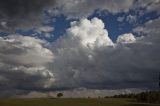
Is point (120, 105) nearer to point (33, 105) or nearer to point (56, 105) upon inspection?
point (56, 105)

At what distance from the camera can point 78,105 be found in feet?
488

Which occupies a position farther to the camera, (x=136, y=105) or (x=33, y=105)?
(x=136, y=105)

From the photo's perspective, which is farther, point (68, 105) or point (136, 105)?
point (136, 105)

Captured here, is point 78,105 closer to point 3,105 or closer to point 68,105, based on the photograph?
point 68,105

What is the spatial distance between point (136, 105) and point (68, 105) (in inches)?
1340

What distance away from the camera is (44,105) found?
144 meters

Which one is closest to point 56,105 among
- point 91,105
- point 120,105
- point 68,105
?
point 68,105

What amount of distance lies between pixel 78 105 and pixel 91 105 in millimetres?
5661

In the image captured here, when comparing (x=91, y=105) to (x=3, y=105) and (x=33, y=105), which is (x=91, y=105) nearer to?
(x=33, y=105)

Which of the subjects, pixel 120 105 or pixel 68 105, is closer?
pixel 68 105

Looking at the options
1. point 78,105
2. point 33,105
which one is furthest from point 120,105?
point 33,105

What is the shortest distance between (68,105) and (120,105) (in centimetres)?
2589

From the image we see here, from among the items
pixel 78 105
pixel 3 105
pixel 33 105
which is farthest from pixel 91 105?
pixel 3 105

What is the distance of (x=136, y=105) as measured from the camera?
161m
